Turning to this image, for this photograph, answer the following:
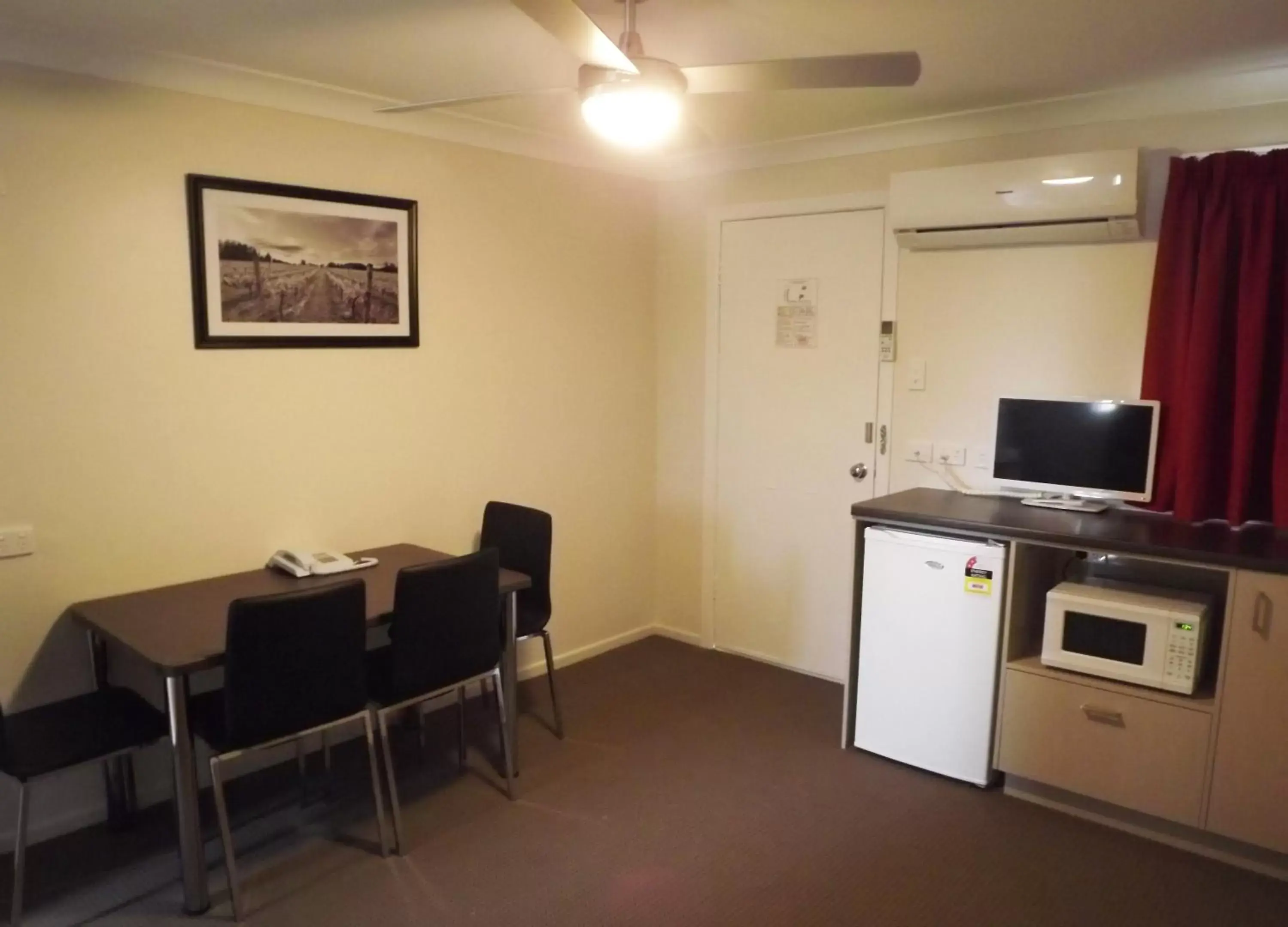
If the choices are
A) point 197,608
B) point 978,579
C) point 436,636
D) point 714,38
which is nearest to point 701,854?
point 436,636

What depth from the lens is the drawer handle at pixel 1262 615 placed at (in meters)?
2.45

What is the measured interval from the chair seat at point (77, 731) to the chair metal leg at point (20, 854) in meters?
0.05

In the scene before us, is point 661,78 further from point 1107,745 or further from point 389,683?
point 1107,745

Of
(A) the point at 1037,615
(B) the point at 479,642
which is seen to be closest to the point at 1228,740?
(A) the point at 1037,615

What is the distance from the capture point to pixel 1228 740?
100 inches

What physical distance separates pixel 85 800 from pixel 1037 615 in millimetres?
3323

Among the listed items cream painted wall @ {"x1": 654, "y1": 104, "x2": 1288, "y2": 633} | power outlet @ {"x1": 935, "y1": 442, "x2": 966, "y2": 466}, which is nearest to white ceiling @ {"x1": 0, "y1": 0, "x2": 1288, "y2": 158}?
cream painted wall @ {"x1": 654, "y1": 104, "x2": 1288, "y2": 633}

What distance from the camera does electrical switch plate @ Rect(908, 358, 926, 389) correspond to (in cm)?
364

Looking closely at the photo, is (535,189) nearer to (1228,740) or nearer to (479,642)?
(479,642)

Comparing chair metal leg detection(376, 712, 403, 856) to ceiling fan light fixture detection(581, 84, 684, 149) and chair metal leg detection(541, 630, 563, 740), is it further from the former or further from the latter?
ceiling fan light fixture detection(581, 84, 684, 149)

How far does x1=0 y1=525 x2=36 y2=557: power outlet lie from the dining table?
0.74 feet

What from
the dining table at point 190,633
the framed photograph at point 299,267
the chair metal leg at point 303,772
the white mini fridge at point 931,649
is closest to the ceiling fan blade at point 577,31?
→ the framed photograph at point 299,267

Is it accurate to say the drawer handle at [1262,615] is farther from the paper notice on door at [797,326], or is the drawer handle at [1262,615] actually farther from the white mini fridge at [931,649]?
the paper notice on door at [797,326]

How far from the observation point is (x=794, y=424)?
407 centimetres
